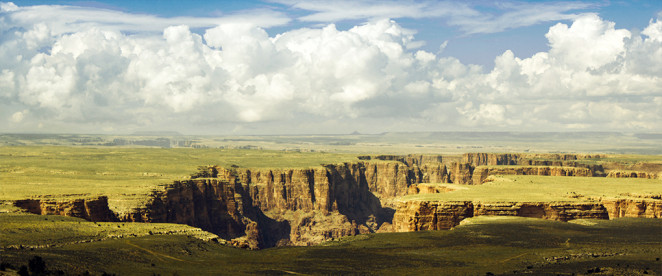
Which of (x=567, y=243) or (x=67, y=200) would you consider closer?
(x=567, y=243)

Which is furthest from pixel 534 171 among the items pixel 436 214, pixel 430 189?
pixel 436 214

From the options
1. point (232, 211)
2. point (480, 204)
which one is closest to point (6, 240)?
point (480, 204)

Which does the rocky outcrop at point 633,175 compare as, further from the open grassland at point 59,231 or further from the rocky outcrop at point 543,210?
the open grassland at point 59,231

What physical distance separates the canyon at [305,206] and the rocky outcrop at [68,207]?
0.37 feet

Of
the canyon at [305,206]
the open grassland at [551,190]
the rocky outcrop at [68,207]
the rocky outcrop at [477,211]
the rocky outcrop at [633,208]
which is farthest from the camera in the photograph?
the open grassland at [551,190]

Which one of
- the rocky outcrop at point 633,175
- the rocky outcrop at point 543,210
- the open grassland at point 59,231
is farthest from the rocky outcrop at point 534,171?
the open grassland at point 59,231

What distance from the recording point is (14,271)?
3762 centimetres

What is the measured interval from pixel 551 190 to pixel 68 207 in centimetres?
7244

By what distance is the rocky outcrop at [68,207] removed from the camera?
252 ft

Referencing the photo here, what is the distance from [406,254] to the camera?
60656 millimetres

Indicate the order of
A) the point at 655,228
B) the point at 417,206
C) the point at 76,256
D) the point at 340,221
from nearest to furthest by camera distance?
1. the point at 76,256
2. the point at 655,228
3. the point at 417,206
4. the point at 340,221

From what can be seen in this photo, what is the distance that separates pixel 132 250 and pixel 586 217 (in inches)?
2346

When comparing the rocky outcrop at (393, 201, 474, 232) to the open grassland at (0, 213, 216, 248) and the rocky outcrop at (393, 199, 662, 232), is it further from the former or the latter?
the open grassland at (0, 213, 216, 248)

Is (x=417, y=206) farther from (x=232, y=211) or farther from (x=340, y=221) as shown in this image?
(x=340, y=221)
